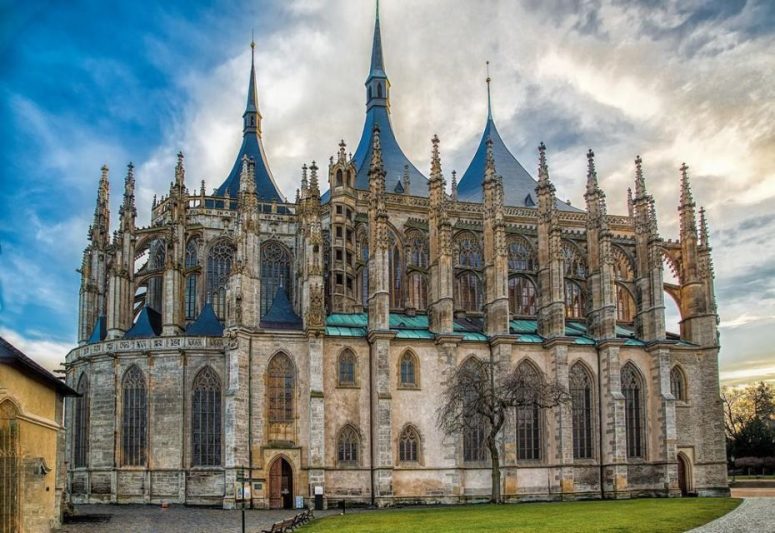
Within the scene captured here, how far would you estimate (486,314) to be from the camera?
2343 inches

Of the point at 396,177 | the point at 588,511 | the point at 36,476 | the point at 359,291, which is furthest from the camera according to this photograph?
the point at 396,177

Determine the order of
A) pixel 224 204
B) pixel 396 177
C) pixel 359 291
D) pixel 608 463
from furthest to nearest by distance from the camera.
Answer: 1. pixel 396 177
2. pixel 224 204
3. pixel 359 291
4. pixel 608 463

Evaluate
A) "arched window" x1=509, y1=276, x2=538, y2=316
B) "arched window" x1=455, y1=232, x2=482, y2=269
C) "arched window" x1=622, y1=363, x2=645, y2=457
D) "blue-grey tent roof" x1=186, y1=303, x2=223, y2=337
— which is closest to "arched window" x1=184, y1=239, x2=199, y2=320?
"blue-grey tent roof" x1=186, y1=303, x2=223, y2=337

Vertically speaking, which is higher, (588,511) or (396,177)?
(396,177)

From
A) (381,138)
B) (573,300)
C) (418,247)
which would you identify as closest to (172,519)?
(418,247)

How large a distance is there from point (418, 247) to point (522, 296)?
9330 millimetres

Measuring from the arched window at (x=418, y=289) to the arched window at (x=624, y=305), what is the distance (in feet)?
55.3

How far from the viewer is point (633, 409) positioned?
2429 inches

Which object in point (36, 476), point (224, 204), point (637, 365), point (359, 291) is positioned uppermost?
point (224, 204)

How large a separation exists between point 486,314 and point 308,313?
43.7 feet

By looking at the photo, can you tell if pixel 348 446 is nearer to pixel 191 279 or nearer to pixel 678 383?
pixel 191 279

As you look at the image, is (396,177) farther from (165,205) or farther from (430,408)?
(430,408)

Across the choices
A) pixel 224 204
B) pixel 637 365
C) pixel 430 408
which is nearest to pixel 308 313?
pixel 430 408

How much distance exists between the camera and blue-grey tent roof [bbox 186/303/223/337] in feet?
192
